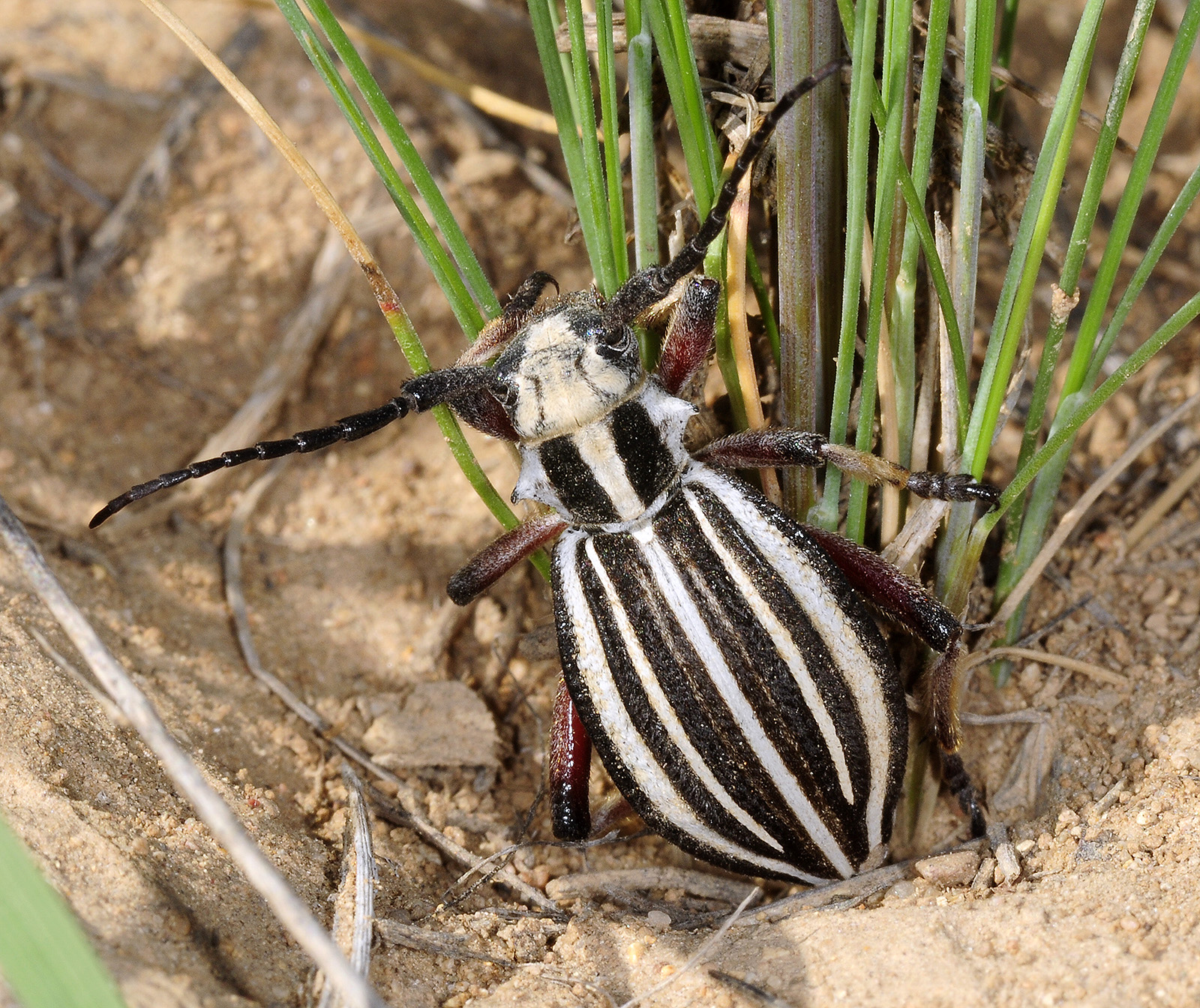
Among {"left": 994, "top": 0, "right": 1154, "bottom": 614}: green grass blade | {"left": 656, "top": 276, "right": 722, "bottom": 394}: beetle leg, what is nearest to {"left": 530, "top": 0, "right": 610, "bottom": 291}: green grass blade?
{"left": 656, "top": 276, "right": 722, "bottom": 394}: beetle leg

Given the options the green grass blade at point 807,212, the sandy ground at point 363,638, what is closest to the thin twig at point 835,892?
the sandy ground at point 363,638

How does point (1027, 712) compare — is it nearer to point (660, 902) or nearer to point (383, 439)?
point (660, 902)

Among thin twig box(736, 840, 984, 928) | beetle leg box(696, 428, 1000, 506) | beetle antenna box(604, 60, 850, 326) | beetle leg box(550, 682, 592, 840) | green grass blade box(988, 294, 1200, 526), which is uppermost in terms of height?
beetle antenna box(604, 60, 850, 326)

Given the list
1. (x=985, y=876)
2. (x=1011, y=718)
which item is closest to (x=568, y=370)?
(x=1011, y=718)

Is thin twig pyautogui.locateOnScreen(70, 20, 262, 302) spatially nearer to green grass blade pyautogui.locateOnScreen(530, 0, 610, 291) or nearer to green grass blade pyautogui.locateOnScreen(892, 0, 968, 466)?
green grass blade pyautogui.locateOnScreen(530, 0, 610, 291)

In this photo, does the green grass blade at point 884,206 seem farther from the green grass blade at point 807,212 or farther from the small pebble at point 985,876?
the small pebble at point 985,876

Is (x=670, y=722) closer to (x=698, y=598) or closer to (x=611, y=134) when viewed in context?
(x=698, y=598)

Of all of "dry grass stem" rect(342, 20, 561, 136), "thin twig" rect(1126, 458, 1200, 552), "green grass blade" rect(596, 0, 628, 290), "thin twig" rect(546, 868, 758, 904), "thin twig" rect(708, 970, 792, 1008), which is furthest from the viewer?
"dry grass stem" rect(342, 20, 561, 136)
